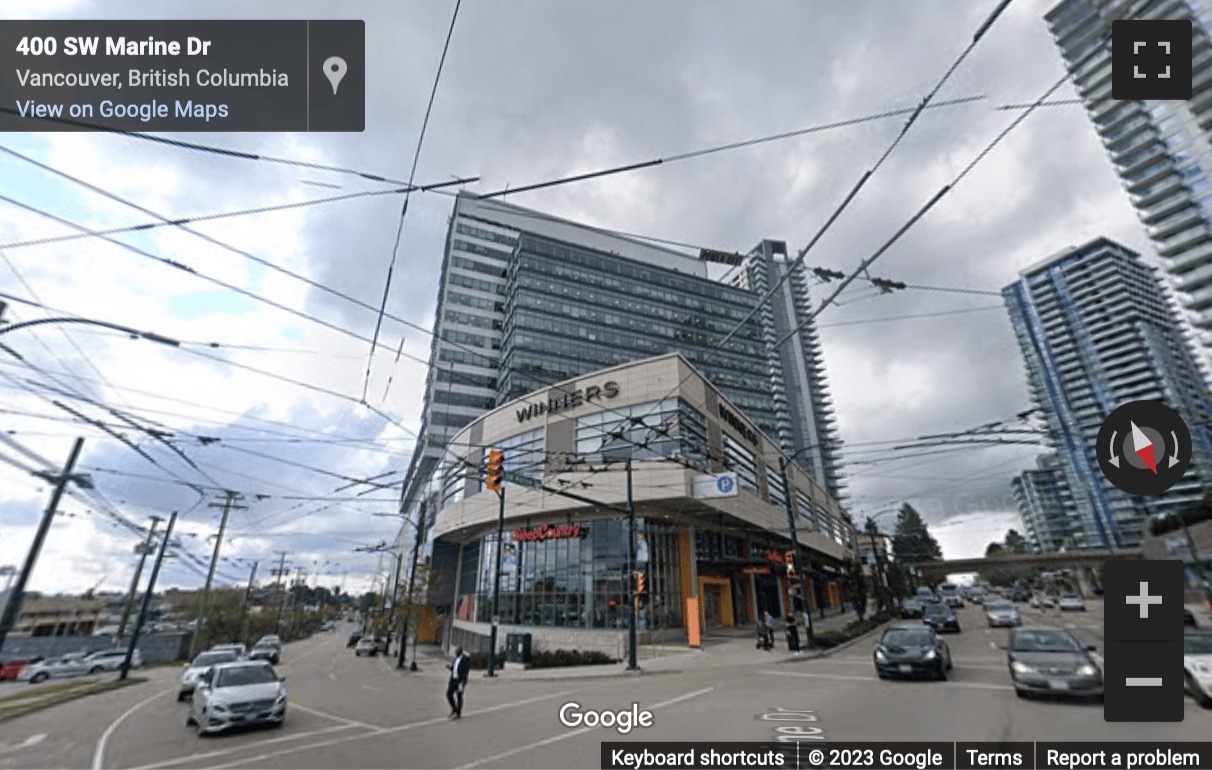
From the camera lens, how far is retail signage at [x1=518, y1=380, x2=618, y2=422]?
104 feet

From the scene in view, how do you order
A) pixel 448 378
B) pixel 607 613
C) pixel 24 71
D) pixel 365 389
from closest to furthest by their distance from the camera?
pixel 24 71
pixel 365 389
pixel 607 613
pixel 448 378

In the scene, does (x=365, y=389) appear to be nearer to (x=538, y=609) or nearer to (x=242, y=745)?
(x=242, y=745)

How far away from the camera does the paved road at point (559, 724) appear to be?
7.77 meters

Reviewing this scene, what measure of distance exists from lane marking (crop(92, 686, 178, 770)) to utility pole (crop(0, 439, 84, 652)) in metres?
3.64

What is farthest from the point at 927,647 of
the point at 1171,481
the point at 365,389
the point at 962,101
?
the point at 365,389

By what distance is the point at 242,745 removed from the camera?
971 cm

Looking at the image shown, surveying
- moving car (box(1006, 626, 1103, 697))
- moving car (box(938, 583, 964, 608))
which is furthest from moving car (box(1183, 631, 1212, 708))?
moving car (box(938, 583, 964, 608))

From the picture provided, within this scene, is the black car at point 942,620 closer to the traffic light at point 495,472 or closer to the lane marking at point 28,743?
the traffic light at point 495,472

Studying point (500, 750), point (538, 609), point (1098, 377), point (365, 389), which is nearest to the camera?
point (500, 750)

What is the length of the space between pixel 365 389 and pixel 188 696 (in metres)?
16.6

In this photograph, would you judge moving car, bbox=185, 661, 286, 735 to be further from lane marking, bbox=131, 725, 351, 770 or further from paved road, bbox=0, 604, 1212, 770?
lane marking, bbox=131, 725, 351, 770

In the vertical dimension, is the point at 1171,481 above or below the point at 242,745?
above

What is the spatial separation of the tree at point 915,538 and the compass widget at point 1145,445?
120306 millimetres

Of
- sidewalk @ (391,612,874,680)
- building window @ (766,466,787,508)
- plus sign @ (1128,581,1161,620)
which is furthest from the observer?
building window @ (766,466,787,508)
